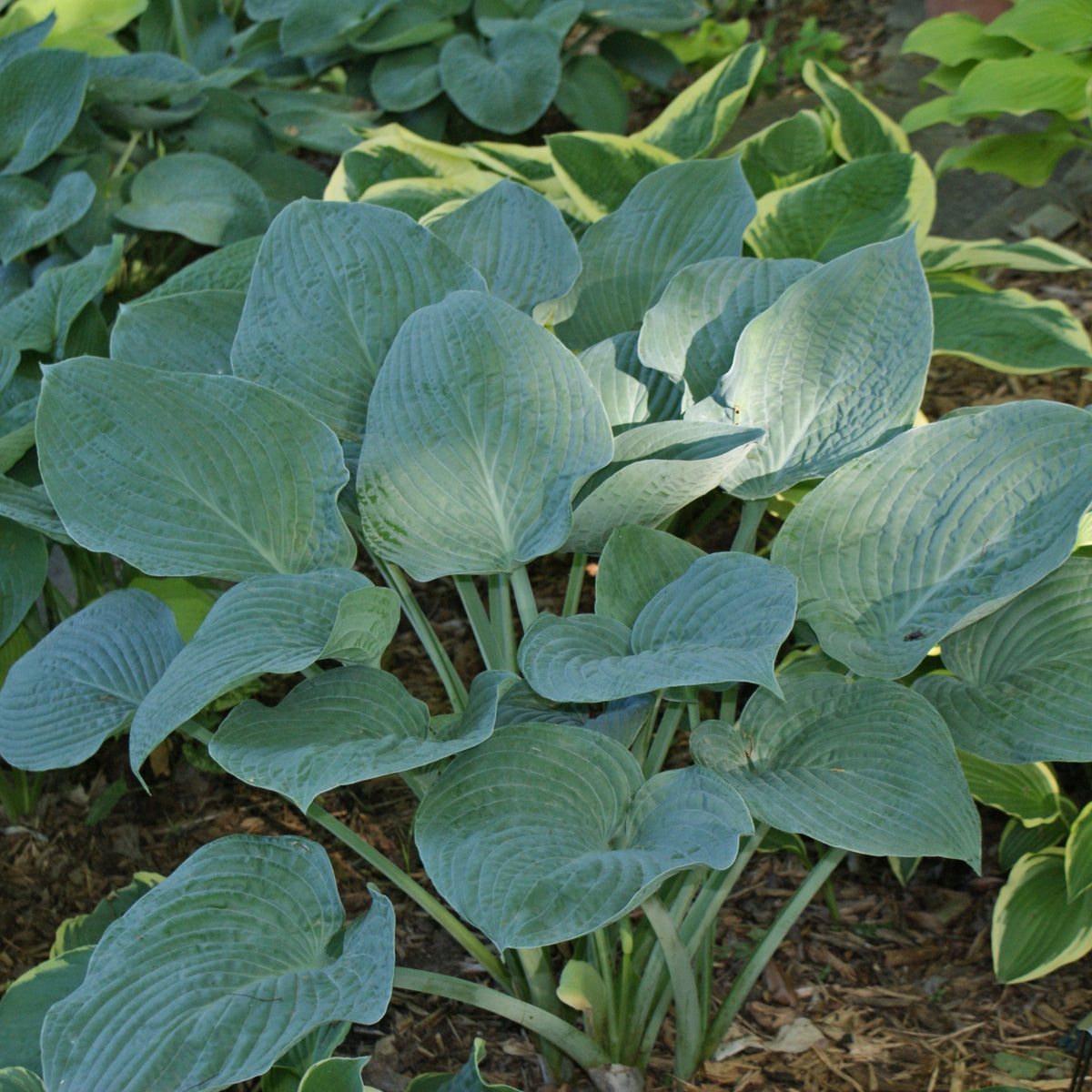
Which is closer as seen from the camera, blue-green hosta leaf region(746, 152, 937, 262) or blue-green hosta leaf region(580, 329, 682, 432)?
blue-green hosta leaf region(580, 329, 682, 432)

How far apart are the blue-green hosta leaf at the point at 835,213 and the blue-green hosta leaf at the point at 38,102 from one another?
1465mm

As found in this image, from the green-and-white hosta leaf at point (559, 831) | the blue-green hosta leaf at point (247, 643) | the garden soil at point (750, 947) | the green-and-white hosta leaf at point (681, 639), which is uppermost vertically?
the blue-green hosta leaf at point (247, 643)

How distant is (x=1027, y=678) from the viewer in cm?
107

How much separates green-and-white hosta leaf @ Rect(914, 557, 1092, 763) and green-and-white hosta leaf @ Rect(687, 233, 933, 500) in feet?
0.75

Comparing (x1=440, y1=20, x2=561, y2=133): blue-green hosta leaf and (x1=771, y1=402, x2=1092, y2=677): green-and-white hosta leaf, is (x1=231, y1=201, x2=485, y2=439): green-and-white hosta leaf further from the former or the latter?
(x1=440, y1=20, x2=561, y2=133): blue-green hosta leaf

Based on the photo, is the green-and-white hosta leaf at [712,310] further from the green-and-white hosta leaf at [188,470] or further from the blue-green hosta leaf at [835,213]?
the blue-green hosta leaf at [835,213]

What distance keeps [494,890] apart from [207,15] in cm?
337

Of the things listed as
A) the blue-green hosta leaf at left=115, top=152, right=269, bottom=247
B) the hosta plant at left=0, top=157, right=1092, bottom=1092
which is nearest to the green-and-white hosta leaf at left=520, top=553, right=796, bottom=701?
the hosta plant at left=0, top=157, right=1092, bottom=1092

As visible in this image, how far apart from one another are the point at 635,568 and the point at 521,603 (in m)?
0.14

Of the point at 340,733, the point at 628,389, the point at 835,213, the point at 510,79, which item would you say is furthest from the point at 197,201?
the point at 340,733

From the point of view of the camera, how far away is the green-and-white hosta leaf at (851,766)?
3.07 ft

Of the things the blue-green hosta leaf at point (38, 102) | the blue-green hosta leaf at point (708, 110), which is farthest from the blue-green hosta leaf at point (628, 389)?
the blue-green hosta leaf at point (38, 102)

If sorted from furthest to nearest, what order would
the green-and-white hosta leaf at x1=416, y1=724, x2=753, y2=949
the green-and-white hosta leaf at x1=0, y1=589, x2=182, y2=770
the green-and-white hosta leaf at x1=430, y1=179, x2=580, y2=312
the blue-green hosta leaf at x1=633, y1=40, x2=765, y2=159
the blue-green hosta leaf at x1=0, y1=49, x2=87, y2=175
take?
the blue-green hosta leaf at x1=0, y1=49, x2=87, y2=175
the blue-green hosta leaf at x1=633, y1=40, x2=765, y2=159
the green-and-white hosta leaf at x1=430, y1=179, x2=580, y2=312
the green-and-white hosta leaf at x1=0, y1=589, x2=182, y2=770
the green-and-white hosta leaf at x1=416, y1=724, x2=753, y2=949

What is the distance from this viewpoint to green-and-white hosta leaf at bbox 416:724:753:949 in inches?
34.1
